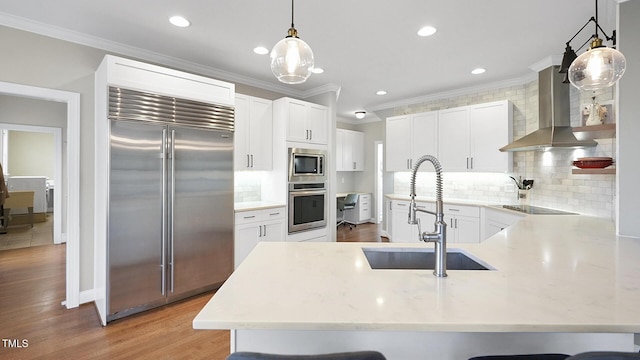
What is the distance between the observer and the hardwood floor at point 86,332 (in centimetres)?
214

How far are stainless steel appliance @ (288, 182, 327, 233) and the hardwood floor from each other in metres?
1.45

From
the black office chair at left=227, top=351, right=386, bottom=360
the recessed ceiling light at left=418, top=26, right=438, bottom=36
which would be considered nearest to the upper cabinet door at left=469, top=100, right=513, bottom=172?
the recessed ceiling light at left=418, top=26, right=438, bottom=36

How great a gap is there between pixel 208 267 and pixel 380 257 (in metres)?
2.23

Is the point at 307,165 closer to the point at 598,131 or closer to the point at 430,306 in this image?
the point at 598,131

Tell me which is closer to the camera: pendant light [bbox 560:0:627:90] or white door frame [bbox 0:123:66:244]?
pendant light [bbox 560:0:627:90]

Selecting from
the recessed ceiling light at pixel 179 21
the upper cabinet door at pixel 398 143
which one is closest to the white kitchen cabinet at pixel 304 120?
the upper cabinet door at pixel 398 143

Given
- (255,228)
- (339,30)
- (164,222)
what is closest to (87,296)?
(164,222)

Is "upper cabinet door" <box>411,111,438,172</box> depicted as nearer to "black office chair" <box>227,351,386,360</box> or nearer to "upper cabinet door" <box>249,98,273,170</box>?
"upper cabinet door" <box>249,98,273,170</box>

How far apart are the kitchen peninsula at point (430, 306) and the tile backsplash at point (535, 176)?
2.08m

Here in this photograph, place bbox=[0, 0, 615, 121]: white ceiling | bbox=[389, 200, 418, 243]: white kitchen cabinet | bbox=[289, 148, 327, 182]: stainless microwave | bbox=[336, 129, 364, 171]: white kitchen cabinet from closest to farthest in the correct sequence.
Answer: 1. bbox=[0, 0, 615, 121]: white ceiling
2. bbox=[289, 148, 327, 182]: stainless microwave
3. bbox=[389, 200, 418, 243]: white kitchen cabinet
4. bbox=[336, 129, 364, 171]: white kitchen cabinet

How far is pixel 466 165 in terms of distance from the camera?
173 inches

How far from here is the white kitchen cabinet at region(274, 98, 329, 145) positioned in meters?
4.01

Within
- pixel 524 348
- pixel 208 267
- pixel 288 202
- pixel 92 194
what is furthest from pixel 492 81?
pixel 92 194

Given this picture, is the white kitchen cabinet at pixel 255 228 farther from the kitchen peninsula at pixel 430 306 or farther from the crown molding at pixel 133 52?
the kitchen peninsula at pixel 430 306
